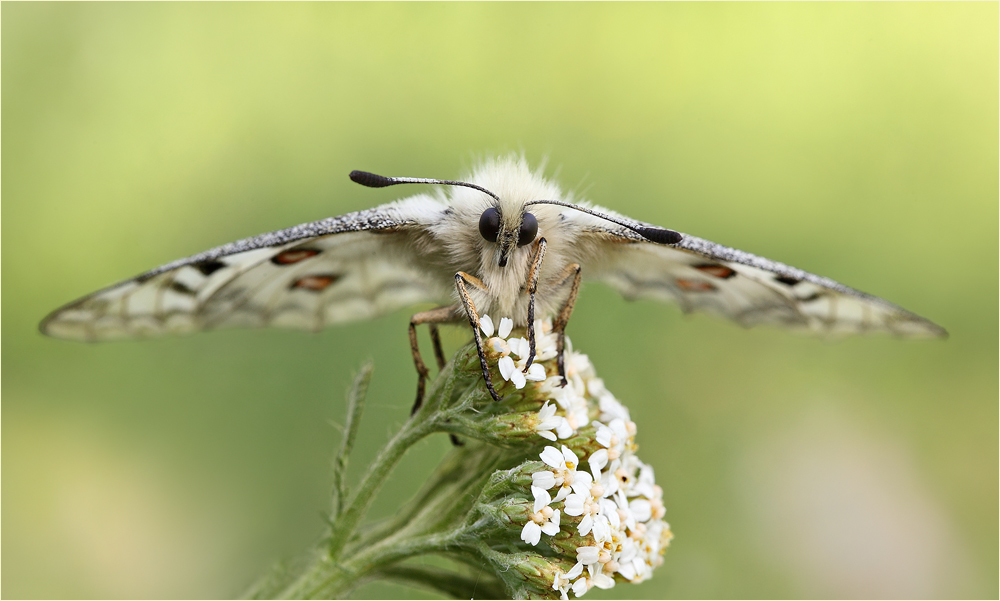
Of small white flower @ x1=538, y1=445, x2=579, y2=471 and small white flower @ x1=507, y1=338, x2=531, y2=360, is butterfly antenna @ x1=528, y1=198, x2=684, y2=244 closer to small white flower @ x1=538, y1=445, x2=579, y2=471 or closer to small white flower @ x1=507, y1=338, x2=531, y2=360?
small white flower @ x1=507, y1=338, x2=531, y2=360

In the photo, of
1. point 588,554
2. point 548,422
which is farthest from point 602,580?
point 548,422

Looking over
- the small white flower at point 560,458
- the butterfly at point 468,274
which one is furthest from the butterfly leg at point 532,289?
the small white flower at point 560,458

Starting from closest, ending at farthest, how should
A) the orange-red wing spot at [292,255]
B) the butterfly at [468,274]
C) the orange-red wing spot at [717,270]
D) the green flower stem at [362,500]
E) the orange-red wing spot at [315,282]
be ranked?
the green flower stem at [362,500]
the butterfly at [468,274]
the orange-red wing spot at [292,255]
the orange-red wing spot at [717,270]
the orange-red wing spot at [315,282]

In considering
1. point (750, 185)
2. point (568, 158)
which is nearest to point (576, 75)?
point (568, 158)

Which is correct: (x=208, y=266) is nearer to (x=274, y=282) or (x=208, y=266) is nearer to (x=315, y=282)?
(x=274, y=282)

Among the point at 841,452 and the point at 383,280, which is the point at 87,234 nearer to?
the point at 383,280

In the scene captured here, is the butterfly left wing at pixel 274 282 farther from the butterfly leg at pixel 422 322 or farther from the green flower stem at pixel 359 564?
the green flower stem at pixel 359 564
